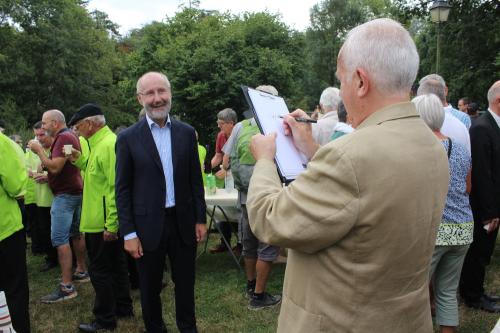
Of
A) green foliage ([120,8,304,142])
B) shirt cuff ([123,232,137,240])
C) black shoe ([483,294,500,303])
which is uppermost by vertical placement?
green foliage ([120,8,304,142])

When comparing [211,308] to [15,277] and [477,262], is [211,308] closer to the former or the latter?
[15,277]

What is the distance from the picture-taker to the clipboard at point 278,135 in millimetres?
1678

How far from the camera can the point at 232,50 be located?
20.4 metres

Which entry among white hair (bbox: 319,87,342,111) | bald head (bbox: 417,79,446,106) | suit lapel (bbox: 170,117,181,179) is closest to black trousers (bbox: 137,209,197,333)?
suit lapel (bbox: 170,117,181,179)

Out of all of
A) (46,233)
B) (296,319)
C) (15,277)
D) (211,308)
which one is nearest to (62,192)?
(46,233)

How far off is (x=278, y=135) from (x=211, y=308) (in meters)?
3.23

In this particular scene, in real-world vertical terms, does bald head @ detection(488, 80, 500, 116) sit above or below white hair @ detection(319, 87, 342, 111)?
below

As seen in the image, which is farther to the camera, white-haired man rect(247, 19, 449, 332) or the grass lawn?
the grass lawn

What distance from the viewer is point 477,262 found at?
429 cm

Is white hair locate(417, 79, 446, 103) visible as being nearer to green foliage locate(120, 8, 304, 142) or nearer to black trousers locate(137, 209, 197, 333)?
black trousers locate(137, 209, 197, 333)

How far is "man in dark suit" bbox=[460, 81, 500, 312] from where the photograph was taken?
3979 mm

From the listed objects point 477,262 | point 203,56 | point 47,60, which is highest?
point 47,60

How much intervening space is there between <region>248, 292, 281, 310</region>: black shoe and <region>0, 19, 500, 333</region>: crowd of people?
0.01 m

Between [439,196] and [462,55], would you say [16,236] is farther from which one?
[462,55]
